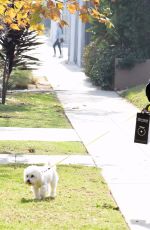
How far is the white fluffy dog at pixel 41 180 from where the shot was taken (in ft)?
26.5

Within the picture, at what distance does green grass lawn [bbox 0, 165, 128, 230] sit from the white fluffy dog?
11 centimetres

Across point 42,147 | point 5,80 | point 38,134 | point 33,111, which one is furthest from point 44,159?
point 5,80

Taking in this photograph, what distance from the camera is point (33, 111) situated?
17656 mm

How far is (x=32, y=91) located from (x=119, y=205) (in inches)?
565

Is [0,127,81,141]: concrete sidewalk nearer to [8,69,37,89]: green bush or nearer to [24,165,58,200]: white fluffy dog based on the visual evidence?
[24,165,58,200]: white fluffy dog

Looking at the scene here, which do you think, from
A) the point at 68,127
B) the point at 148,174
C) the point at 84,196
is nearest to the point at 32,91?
the point at 68,127

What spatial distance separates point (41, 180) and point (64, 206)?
15.8 inches

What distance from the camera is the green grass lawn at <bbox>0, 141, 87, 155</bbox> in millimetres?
11859

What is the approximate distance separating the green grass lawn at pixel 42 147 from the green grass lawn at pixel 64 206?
184 cm

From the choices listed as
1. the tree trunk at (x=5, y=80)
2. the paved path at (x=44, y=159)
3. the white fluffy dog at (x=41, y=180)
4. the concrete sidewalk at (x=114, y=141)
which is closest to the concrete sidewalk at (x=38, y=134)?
the concrete sidewalk at (x=114, y=141)

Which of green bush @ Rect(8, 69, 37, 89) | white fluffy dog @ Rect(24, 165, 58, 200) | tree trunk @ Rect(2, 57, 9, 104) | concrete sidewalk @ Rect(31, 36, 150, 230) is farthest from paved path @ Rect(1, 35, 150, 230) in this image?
tree trunk @ Rect(2, 57, 9, 104)

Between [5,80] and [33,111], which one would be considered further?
[5,80]

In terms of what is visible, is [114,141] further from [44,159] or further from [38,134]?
[44,159]

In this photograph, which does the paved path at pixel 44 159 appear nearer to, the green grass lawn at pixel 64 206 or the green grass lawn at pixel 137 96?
the green grass lawn at pixel 64 206
